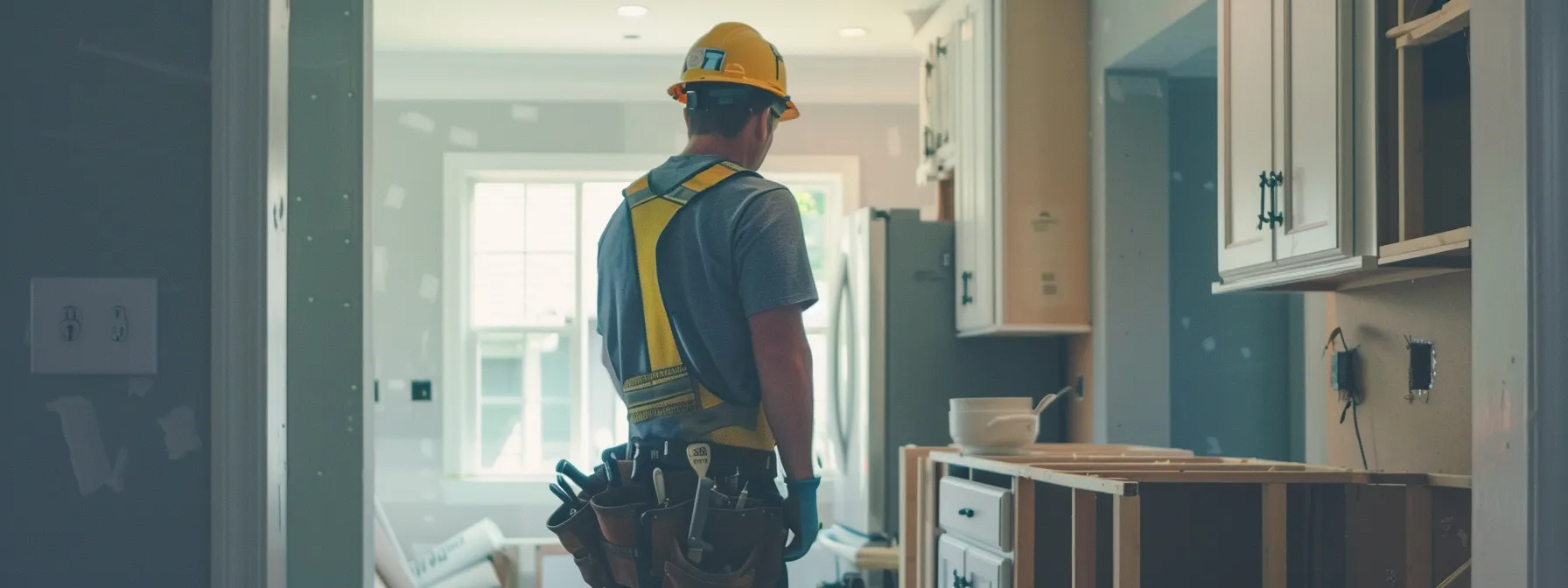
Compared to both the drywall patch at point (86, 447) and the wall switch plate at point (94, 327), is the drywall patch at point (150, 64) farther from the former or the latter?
the drywall patch at point (86, 447)

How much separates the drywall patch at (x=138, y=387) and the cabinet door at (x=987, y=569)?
6.27 feet

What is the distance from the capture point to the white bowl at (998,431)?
10.6 feet

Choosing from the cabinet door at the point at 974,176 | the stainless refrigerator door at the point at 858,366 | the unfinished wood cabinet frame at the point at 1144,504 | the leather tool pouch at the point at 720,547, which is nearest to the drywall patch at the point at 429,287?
the stainless refrigerator door at the point at 858,366

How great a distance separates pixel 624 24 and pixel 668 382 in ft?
12.3

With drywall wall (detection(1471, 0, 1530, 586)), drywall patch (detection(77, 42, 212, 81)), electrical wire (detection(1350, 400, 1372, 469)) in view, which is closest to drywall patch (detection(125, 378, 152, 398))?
drywall patch (detection(77, 42, 212, 81))

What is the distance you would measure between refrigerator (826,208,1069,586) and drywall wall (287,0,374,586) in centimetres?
254

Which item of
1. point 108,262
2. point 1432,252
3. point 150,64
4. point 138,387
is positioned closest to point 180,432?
point 138,387

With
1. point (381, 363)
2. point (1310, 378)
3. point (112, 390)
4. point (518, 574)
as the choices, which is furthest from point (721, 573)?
point (381, 363)

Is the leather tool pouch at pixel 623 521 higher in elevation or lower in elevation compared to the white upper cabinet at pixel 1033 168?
lower

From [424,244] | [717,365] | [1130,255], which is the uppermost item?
[424,244]

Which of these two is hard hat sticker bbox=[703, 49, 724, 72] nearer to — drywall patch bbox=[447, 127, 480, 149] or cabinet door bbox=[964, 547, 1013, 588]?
cabinet door bbox=[964, 547, 1013, 588]

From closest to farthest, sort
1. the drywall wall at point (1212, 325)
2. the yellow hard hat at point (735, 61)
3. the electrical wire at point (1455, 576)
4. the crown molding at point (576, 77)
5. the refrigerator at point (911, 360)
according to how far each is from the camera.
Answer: the electrical wire at point (1455, 576) → the yellow hard hat at point (735, 61) → the drywall wall at point (1212, 325) → the refrigerator at point (911, 360) → the crown molding at point (576, 77)

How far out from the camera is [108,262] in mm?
1301
